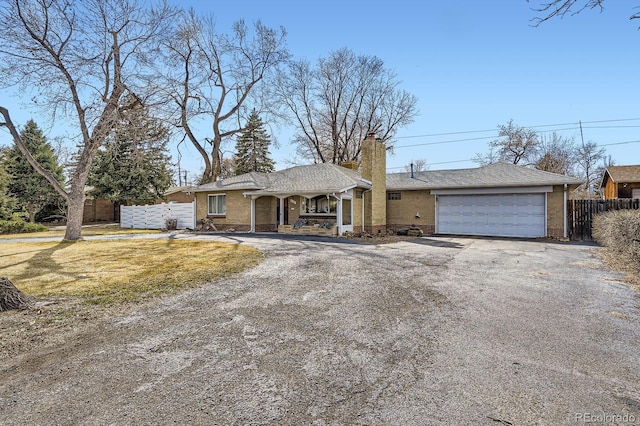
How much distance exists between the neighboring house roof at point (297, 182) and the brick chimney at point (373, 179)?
522mm

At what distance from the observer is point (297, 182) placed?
18422 mm

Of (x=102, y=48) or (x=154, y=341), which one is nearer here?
(x=154, y=341)

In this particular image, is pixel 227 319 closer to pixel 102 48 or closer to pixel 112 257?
pixel 112 257

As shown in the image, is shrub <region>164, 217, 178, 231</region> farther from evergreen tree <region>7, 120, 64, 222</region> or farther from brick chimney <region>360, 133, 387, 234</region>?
evergreen tree <region>7, 120, 64, 222</region>

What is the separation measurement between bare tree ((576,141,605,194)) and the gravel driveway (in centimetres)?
3944

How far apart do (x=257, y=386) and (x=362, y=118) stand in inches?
1247

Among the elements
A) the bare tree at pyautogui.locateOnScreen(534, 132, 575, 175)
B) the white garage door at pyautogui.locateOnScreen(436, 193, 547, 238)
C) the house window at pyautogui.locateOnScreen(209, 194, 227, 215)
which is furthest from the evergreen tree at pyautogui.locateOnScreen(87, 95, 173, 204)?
the bare tree at pyautogui.locateOnScreen(534, 132, 575, 175)

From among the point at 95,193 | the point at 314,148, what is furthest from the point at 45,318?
the point at 314,148

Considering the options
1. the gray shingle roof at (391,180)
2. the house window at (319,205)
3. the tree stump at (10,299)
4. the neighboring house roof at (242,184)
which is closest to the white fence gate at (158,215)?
the neighboring house roof at (242,184)

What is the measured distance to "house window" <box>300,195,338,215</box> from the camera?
18.0m

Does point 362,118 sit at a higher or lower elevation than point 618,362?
higher

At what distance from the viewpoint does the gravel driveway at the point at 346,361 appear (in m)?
2.52

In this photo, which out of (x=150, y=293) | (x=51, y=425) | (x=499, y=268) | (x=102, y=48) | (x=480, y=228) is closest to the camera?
(x=51, y=425)

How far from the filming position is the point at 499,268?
8445mm
